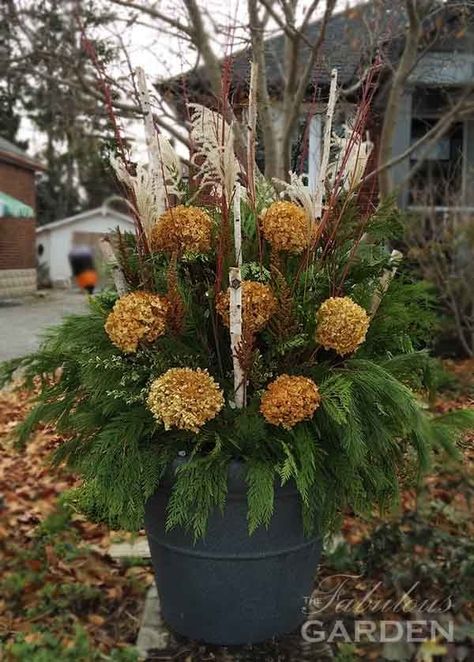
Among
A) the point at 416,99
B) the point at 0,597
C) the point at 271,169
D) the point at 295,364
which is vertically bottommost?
the point at 0,597

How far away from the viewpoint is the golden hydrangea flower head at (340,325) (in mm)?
2016

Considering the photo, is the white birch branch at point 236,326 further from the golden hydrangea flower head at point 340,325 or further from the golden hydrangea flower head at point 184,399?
the golden hydrangea flower head at point 340,325

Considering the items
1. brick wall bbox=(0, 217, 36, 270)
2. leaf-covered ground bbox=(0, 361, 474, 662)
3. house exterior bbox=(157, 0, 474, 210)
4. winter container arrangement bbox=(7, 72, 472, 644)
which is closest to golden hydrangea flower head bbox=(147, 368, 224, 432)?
winter container arrangement bbox=(7, 72, 472, 644)

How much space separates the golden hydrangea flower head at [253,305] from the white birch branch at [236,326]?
4 centimetres

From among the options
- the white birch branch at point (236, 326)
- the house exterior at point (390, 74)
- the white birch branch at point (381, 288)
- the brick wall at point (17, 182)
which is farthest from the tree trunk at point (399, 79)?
the brick wall at point (17, 182)

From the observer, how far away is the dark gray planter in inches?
84.7

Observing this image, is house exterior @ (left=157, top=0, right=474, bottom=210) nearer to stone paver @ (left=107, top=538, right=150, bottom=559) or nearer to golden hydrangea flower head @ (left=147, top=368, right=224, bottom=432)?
golden hydrangea flower head @ (left=147, top=368, right=224, bottom=432)

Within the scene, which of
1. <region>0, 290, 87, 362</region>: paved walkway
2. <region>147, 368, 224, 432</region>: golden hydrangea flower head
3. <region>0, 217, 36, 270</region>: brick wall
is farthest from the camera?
<region>0, 217, 36, 270</region>: brick wall

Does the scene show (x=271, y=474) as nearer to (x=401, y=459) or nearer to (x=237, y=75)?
(x=401, y=459)

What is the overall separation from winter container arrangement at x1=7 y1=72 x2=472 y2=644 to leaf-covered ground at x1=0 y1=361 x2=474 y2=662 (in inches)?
8.0

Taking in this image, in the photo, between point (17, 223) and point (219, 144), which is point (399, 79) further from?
point (17, 223)

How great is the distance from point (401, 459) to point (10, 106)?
2719cm

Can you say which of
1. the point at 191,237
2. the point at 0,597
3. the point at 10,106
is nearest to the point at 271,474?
the point at 191,237

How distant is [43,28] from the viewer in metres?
6.91
